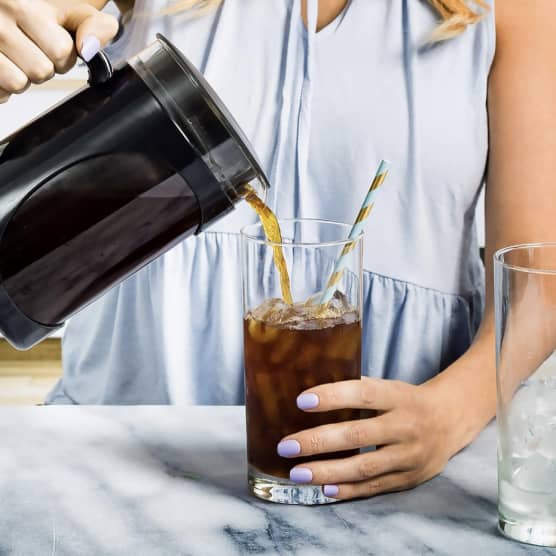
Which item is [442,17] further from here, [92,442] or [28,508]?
[28,508]

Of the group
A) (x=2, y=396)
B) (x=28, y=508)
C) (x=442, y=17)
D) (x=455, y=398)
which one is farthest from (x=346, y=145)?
(x=2, y=396)

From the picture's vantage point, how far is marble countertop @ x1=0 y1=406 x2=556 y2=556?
2.70 ft

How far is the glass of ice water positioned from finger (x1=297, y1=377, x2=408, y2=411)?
0.42ft

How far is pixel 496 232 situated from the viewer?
134 centimetres

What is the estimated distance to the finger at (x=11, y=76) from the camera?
95 cm

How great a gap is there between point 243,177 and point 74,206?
0.15 m

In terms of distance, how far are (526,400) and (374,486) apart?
0.18m

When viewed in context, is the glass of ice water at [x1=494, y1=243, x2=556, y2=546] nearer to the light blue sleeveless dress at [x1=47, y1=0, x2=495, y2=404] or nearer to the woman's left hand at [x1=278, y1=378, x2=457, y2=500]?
the woman's left hand at [x1=278, y1=378, x2=457, y2=500]

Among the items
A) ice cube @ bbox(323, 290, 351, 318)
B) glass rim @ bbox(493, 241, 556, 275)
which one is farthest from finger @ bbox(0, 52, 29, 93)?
glass rim @ bbox(493, 241, 556, 275)

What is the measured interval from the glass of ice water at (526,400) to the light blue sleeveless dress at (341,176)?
597 millimetres

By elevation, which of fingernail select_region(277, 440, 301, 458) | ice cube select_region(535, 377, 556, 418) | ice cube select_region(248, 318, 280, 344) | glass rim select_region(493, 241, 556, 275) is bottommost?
fingernail select_region(277, 440, 301, 458)

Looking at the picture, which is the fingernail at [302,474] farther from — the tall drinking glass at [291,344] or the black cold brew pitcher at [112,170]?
the black cold brew pitcher at [112,170]

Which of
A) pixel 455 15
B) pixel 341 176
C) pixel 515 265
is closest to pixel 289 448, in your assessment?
pixel 515 265

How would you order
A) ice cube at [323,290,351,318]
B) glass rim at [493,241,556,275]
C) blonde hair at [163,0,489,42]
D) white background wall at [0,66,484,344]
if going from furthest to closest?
white background wall at [0,66,484,344] → blonde hair at [163,0,489,42] → ice cube at [323,290,351,318] → glass rim at [493,241,556,275]
